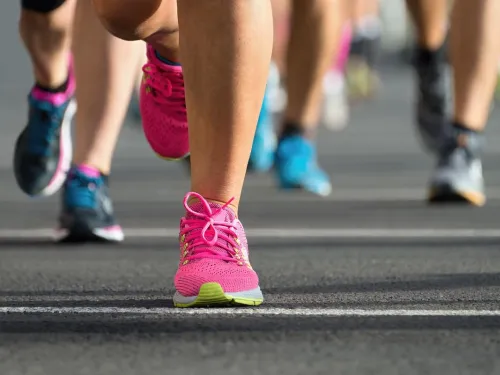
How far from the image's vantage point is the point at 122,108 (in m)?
4.24

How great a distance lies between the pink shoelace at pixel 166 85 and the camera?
11.6 feet

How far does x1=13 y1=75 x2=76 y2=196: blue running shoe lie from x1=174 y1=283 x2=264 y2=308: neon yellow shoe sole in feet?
5.07

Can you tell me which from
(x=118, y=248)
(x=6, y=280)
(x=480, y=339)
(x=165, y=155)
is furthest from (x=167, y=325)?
(x=118, y=248)

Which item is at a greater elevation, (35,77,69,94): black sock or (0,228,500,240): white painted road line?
(35,77,69,94): black sock

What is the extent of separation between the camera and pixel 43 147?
4.34 metres

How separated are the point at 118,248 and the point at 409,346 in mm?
1732

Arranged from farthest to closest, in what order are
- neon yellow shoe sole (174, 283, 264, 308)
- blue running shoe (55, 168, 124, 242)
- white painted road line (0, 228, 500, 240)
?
white painted road line (0, 228, 500, 240)
blue running shoe (55, 168, 124, 242)
neon yellow shoe sole (174, 283, 264, 308)

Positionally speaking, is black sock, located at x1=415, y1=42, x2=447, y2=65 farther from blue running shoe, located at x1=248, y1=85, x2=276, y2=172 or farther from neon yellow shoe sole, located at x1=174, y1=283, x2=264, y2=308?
neon yellow shoe sole, located at x1=174, y1=283, x2=264, y2=308

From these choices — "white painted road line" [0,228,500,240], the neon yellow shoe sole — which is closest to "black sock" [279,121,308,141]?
"white painted road line" [0,228,500,240]

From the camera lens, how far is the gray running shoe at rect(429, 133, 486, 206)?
520 centimetres

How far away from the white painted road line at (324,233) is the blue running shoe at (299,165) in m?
1.34

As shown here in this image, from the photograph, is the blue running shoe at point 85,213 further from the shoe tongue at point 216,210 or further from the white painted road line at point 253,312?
the white painted road line at point 253,312

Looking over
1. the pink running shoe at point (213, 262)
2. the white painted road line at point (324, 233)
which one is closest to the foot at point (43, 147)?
the white painted road line at point (324, 233)

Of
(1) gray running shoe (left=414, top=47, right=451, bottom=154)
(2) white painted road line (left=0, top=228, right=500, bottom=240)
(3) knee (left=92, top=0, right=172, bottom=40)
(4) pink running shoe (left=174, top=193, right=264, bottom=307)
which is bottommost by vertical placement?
(2) white painted road line (left=0, top=228, right=500, bottom=240)
